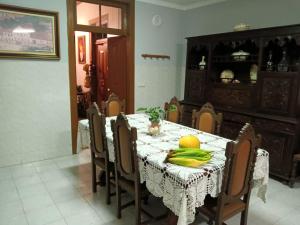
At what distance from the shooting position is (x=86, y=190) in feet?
9.13

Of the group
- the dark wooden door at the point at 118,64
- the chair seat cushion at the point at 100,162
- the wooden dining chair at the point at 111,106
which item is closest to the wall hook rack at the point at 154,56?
the dark wooden door at the point at 118,64

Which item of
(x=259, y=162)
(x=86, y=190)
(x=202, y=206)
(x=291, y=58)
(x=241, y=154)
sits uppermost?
(x=291, y=58)

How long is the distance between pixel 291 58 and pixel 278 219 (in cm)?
216

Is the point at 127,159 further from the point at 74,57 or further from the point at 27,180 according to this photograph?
the point at 74,57

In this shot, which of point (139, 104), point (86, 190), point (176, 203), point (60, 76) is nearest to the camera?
point (176, 203)

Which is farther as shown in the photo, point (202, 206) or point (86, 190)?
point (86, 190)

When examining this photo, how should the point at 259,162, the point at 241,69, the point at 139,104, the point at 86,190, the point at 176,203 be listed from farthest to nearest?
the point at 139,104 → the point at 241,69 → the point at 86,190 → the point at 259,162 → the point at 176,203

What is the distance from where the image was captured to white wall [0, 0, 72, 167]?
3.25 meters

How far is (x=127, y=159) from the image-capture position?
197cm

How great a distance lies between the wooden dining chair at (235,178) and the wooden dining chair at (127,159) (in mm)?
533

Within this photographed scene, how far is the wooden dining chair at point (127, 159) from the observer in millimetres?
1864

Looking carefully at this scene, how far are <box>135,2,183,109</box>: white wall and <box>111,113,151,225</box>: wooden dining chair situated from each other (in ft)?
8.11

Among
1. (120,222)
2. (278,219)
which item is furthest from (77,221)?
(278,219)

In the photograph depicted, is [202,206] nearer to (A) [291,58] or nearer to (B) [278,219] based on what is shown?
(B) [278,219]
